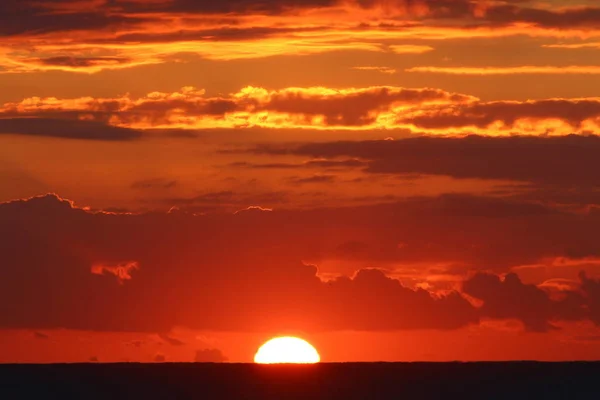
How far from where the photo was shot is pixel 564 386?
76.0 meters

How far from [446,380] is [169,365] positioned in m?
9.98

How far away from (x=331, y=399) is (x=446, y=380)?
4.87 metres

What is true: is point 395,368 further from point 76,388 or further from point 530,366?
point 76,388

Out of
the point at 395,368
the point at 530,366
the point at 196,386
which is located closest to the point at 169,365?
the point at 196,386

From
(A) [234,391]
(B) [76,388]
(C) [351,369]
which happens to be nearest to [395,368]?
(C) [351,369]

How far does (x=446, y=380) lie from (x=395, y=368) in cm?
236

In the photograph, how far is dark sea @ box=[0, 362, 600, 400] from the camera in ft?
244

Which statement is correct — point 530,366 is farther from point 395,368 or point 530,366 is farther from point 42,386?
point 42,386

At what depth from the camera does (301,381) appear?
75.7 meters

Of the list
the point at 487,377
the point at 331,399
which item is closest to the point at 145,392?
the point at 331,399

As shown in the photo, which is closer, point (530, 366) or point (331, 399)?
point (331, 399)

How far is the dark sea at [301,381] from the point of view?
74.3 m

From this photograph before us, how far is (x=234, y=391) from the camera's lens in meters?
74.6

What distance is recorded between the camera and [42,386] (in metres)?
75.1
